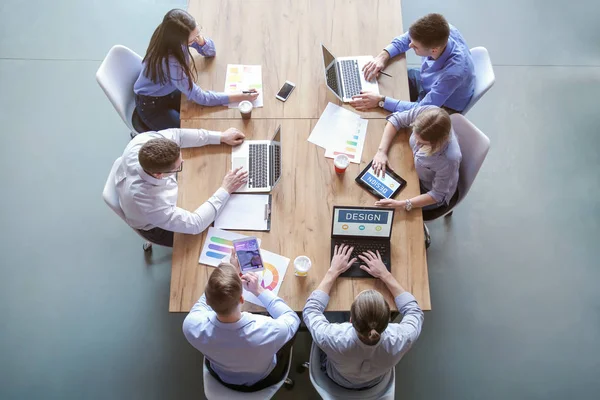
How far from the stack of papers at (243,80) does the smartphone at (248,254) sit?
85 centimetres

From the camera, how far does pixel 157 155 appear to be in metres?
2.06

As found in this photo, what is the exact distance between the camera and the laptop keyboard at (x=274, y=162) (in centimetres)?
243

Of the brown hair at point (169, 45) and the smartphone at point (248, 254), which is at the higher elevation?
the brown hair at point (169, 45)

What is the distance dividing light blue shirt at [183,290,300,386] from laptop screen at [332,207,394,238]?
496 millimetres

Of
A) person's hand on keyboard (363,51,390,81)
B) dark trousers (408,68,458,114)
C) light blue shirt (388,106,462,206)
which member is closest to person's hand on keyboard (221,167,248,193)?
light blue shirt (388,106,462,206)

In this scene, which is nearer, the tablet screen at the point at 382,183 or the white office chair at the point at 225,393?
the white office chair at the point at 225,393

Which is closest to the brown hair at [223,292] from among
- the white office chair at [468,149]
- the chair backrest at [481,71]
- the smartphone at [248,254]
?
the smartphone at [248,254]

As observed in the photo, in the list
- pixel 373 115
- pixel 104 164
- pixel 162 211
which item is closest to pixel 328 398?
pixel 162 211

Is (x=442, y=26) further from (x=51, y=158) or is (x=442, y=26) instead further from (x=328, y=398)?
(x=51, y=158)

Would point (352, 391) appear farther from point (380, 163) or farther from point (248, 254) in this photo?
point (380, 163)

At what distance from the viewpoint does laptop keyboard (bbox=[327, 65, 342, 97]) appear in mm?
2667

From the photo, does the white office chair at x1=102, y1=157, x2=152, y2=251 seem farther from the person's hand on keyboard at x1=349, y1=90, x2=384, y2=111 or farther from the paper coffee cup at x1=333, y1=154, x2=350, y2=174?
the person's hand on keyboard at x1=349, y1=90, x2=384, y2=111

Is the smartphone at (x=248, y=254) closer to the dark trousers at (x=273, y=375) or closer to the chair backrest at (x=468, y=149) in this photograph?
the dark trousers at (x=273, y=375)

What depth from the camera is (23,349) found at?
9.23 ft
